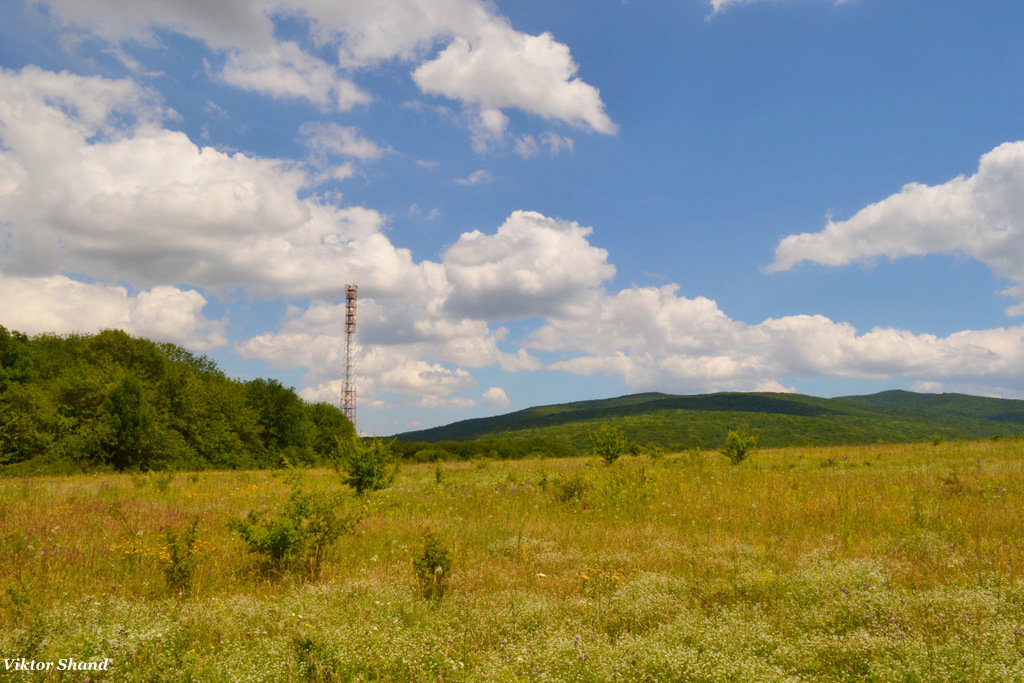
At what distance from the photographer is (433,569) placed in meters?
6.73

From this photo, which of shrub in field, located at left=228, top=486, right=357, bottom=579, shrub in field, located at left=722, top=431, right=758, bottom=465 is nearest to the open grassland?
shrub in field, located at left=228, top=486, right=357, bottom=579

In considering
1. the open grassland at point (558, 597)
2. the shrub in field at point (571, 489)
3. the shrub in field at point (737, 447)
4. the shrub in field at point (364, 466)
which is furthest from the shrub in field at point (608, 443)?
the open grassland at point (558, 597)

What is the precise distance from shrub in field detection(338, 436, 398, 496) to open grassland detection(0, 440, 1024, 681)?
4417 mm

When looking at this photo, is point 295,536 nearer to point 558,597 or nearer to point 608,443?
point 558,597

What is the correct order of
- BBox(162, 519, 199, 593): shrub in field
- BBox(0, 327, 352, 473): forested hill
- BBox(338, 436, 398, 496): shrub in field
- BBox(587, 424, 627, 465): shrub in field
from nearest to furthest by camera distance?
BBox(162, 519, 199, 593): shrub in field < BBox(338, 436, 398, 496): shrub in field < BBox(587, 424, 627, 465): shrub in field < BBox(0, 327, 352, 473): forested hill

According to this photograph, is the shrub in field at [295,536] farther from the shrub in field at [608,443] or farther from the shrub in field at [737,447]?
the shrub in field at [737,447]

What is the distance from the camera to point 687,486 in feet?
52.3

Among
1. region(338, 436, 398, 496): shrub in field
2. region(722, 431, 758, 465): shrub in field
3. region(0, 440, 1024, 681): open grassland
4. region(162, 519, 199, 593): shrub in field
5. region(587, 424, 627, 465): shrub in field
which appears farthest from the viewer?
region(722, 431, 758, 465): shrub in field

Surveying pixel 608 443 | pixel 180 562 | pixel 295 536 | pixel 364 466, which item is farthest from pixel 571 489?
pixel 608 443

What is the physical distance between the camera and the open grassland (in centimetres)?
438

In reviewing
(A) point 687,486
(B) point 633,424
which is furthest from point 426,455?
(B) point 633,424

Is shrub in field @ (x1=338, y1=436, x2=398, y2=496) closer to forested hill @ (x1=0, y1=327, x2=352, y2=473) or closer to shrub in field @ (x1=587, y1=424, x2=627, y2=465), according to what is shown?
shrub in field @ (x1=587, y1=424, x2=627, y2=465)

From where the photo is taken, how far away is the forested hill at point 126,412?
4044cm

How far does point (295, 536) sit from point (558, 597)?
4129 mm
